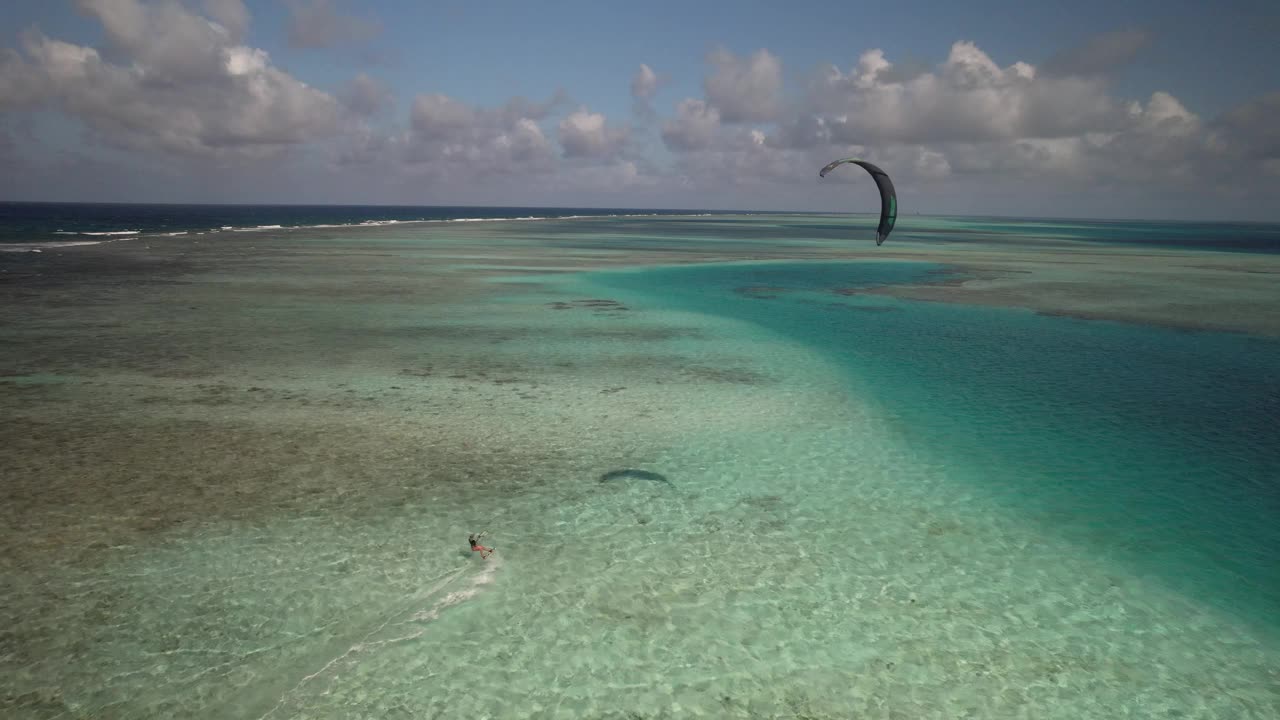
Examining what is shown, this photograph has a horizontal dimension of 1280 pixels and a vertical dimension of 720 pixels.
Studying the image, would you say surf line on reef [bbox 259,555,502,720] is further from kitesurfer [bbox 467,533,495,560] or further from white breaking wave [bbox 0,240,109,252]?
white breaking wave [bbox 0,240,109,252]

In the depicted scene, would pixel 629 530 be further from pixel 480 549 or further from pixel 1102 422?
Result: pixel 1102 422

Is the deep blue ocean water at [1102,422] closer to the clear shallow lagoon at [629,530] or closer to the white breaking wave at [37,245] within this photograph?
the clear shallow lagoon at [629,530]

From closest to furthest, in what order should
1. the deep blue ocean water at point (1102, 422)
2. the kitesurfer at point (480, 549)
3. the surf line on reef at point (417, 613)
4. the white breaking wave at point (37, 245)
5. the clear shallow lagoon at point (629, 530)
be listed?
the surf line on reef at point (417, 613) < the clear shallow lagoon at point (629, 530) < the kitesurfer at point (480, 549) < the deep blue ocean water at point (1102, 422) < the white breaking wave at point (37, 245)

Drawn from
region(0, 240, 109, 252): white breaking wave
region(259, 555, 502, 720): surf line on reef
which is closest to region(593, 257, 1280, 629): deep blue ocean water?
region(259, 555, 502, 720): surf line on reef

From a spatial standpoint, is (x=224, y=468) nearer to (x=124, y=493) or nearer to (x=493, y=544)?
(x=124, y=493)

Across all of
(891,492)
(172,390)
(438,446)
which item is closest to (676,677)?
(891,492)

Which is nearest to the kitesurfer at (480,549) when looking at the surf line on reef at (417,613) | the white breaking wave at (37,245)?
the surf line on reef at (417,613)
